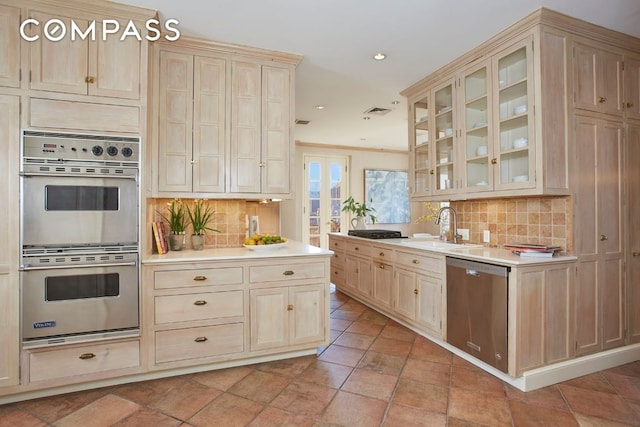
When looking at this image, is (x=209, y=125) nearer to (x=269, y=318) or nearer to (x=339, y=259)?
(x=269, y=318)

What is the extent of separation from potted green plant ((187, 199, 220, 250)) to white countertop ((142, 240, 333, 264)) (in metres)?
0.10

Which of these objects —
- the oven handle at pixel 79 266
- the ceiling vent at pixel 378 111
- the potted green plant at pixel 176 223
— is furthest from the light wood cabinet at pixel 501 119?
the oven handle at pixel 79 266

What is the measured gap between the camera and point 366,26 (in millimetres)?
2650

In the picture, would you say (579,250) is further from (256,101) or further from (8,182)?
(8,182)

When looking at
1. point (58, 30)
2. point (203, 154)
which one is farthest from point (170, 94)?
point (58, 30)

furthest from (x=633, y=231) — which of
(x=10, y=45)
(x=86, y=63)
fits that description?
(x=10, y=45)

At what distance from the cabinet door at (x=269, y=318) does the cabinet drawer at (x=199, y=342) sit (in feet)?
0.38

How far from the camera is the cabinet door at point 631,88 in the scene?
2828 millimetres

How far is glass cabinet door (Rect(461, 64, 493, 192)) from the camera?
2947 millimetres

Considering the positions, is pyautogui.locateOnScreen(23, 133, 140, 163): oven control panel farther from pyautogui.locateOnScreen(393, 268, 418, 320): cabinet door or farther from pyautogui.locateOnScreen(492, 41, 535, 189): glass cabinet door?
pyautogui.locateOnScreen(492, 41, 535, 189): glass cabinet door

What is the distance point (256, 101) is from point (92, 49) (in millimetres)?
1207

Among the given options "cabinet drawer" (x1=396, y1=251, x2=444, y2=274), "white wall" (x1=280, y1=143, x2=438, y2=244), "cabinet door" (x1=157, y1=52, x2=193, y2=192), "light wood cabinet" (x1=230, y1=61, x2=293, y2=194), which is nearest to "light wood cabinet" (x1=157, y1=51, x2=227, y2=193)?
"cabinet door" (x1=157, y1=52, x2=193, y2=192)

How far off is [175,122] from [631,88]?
3.72 m

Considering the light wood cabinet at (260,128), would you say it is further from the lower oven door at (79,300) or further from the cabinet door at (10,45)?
the cabinet door at (10,45)
